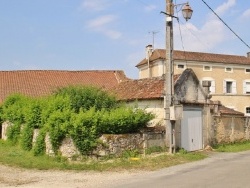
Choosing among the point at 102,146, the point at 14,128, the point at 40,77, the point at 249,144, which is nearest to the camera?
the point at 102,146

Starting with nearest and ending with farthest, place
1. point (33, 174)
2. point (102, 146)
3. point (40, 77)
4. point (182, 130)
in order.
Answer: point (33, 174) → point (102, 146) → point (182, 130) → point (40, 77)

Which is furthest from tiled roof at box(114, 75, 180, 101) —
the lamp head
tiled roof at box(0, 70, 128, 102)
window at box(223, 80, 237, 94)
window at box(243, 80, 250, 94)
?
window at box(243, 80, 250, 94)

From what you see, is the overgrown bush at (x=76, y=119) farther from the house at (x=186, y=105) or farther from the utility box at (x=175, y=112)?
the house at (x=186, y=105)

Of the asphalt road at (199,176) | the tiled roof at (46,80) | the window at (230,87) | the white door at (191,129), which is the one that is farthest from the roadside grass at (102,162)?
the window at (230,87)

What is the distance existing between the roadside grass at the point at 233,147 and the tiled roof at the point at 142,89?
4707 millimetres

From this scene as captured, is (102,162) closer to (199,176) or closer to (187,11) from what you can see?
(199,176)

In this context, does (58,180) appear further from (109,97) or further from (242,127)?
(242,127)

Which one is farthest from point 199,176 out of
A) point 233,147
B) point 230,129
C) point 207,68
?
point 207,68

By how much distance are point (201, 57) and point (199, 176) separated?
3569cm

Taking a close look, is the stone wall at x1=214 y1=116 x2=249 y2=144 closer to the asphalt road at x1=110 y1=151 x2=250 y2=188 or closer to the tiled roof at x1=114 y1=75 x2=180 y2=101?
the tiled roof at x1=114 y1=75 x2=180 y2=101

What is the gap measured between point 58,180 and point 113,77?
26720 millimetres

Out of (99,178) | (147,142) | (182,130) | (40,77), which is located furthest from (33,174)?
(40,77)

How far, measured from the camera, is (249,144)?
2420cm

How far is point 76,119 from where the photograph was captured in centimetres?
1596
